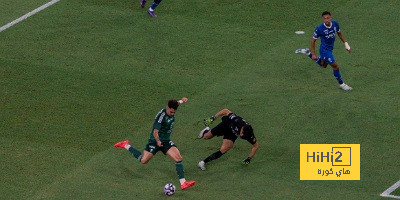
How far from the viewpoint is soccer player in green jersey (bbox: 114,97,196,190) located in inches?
1032

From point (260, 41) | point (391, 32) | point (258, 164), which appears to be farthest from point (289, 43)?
point (258, 164)

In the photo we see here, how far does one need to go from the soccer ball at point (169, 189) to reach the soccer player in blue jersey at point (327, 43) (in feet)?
26.8

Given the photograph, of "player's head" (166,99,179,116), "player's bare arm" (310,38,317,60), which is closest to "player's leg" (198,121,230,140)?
"player's head" (166,99,179,116)

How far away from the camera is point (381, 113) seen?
30.2 metres

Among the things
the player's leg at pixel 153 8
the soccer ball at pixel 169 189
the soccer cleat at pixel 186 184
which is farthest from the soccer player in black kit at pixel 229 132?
the player's leg at pixel 153 8

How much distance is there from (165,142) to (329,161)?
16.1 feet

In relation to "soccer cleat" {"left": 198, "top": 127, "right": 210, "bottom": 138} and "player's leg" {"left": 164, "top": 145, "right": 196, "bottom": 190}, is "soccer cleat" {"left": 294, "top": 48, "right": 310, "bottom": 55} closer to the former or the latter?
"soccer cleat" {"left": 198, "top": 127, "right": 210, "bottom": 138}

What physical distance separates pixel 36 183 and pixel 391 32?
16.2m

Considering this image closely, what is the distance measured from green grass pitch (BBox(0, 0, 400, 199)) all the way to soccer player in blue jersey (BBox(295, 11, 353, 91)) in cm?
70

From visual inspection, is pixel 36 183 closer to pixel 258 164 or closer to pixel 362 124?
pixel 258 164

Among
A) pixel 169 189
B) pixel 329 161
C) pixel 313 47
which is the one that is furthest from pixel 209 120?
pixel 313 47

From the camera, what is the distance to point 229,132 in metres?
27.7

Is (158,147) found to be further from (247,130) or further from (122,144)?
(247,130)

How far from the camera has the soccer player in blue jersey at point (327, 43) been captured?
31.2 m
